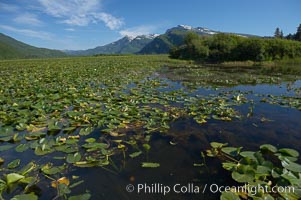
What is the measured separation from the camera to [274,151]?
3760 millimetres

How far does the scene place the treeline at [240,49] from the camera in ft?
136

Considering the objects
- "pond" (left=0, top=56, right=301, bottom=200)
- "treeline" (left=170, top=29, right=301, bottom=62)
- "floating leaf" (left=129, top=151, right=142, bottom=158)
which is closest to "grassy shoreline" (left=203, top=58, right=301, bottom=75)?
"treeline" (left=170, top=29, right=301, bottom=62)

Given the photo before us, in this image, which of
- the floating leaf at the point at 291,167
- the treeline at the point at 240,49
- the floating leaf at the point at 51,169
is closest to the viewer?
the floating leaf at the point at 291,167

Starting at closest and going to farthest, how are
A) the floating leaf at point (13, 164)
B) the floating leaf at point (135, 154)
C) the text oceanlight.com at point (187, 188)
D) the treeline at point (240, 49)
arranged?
the text oceanlight.com at point (187, 188), the floating leaf at point (13, 164), the floating leaf at point (135, 154), the treeline at point (240, 49)

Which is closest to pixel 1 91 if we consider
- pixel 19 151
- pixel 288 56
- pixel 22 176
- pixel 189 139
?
pixel 19 151

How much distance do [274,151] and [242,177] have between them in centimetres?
112

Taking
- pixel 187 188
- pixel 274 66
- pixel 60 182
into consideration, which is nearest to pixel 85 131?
pixel 60 182

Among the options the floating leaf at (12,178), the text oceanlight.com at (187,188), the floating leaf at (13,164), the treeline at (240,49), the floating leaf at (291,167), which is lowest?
the text oceanlight.com at (187,188)

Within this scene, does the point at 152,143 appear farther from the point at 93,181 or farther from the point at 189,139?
the point at 93,181

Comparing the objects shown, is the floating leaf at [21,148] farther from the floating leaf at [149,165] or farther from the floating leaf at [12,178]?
the floating leaf at [149,165]

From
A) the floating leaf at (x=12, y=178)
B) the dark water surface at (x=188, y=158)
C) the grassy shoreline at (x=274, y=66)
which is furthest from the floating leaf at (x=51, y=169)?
the grassy shoreline at (x=274, y=66)

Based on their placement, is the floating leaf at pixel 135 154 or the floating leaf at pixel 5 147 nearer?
the floating leaf at pixel 135 154

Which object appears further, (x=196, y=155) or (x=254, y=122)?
(x=254, y=122)

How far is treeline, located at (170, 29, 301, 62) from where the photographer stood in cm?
4138
